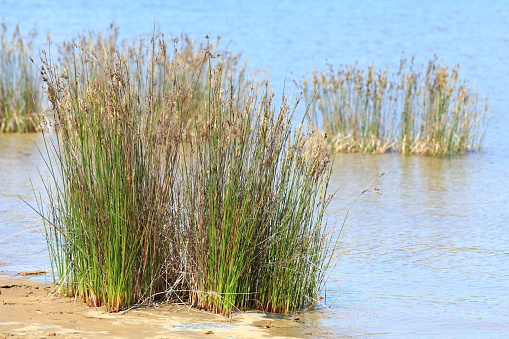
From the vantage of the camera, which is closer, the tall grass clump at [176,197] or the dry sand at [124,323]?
the dry sand at [124,323]

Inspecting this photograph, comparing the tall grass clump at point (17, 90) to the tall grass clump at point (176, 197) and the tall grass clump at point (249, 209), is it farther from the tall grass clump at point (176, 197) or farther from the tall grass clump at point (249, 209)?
the tall grass clump at point (249, 209)

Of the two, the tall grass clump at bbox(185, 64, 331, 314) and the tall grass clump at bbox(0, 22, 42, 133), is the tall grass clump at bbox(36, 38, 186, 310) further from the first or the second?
the tall grass clump at bbox(0, 22, 42, 133)

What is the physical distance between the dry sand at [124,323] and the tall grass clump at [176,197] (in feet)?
0.33

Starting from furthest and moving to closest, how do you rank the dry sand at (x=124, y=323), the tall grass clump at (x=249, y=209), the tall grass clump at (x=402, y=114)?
the tall grass clump at (x=402, y=114) → the tall grass clump at (x=249, y=209) → the dry sand at (x=124, y=323)

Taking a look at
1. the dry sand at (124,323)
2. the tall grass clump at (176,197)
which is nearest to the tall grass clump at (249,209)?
the tall grass clump at (176,197)

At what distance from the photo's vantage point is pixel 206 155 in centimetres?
494

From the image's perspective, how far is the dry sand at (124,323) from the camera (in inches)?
179

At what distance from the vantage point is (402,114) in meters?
11.9

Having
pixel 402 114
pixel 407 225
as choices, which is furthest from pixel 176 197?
pixel 402 114

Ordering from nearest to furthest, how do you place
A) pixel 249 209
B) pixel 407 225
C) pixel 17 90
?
pixel 249 209 → pixel 407 225 → pixel 17 90

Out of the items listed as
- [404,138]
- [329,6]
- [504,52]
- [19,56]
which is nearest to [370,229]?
[404,138]

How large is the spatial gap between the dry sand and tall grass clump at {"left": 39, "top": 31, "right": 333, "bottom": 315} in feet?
0.33

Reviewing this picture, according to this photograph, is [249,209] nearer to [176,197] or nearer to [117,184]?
[176,197]

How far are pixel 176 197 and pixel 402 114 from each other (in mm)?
7333
